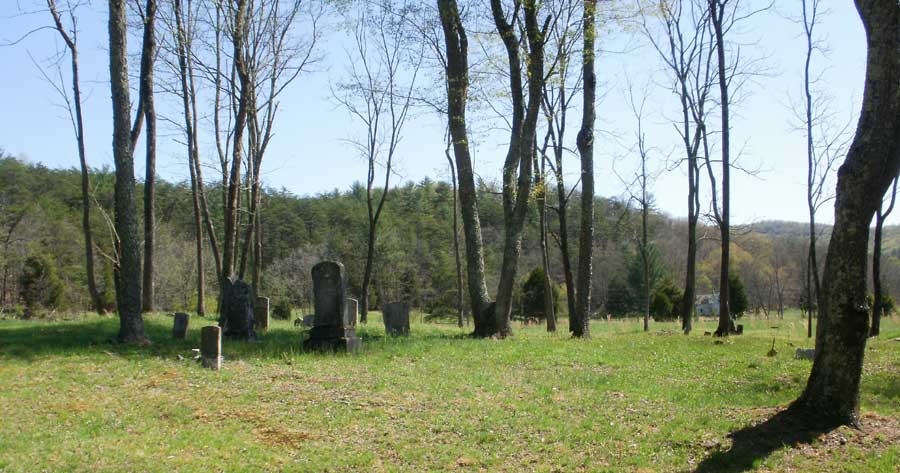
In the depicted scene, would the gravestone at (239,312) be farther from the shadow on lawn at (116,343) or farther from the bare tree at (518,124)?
the bare tree at (518,124)

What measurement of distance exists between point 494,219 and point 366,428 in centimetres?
5300

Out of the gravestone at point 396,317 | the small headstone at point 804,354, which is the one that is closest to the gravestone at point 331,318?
the gravestone at point 396,317

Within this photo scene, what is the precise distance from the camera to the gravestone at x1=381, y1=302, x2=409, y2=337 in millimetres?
16484

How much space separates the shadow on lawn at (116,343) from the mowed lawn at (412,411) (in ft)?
0.33

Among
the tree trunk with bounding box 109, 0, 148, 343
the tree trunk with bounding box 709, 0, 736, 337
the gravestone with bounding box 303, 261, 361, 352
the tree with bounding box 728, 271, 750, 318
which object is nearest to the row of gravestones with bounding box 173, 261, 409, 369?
the gravestone with bounding box 303, 261, 361, 352

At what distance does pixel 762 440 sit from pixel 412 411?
4083 millimetres

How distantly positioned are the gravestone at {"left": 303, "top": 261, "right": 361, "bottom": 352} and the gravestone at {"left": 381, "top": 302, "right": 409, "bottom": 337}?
3.91 metres

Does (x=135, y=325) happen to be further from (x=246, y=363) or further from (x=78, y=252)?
(x=78, y=252)

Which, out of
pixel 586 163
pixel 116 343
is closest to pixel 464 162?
pixel 586 163

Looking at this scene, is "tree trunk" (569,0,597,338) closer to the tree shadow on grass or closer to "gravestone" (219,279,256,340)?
"gravestone" (219,279,256,340)

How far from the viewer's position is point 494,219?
6016 centimetres

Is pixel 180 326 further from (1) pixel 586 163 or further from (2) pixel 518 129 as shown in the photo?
(1) pixel 586 163

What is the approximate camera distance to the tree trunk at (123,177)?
40.0ft

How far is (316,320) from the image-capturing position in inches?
494
